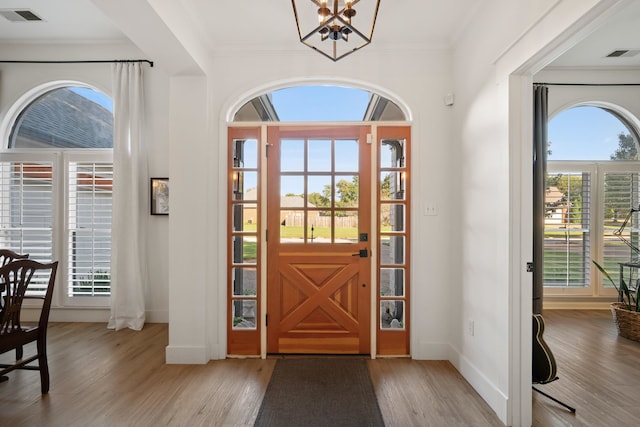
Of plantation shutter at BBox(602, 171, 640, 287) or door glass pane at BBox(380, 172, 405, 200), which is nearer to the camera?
door glass pane at BBox(380, 172, 405, 200)

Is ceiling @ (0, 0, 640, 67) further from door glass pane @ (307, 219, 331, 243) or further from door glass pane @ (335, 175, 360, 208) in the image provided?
door glass pane @ (307, 219, 331, 243)

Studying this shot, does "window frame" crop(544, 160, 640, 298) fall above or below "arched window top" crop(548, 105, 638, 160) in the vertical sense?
below

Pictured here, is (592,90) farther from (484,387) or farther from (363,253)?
(484,387)

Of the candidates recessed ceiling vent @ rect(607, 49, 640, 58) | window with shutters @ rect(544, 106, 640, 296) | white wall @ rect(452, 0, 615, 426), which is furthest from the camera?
window with shutters @ rect(544, 106, 640, 296)

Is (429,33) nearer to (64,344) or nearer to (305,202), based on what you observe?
(305,202)

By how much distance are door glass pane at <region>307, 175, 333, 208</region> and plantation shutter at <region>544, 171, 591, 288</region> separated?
349 cm

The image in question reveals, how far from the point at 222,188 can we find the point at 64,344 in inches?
92.6

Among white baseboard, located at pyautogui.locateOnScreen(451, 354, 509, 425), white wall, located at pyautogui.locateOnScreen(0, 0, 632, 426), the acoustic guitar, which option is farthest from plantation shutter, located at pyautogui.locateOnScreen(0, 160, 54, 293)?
the acoustic guitar

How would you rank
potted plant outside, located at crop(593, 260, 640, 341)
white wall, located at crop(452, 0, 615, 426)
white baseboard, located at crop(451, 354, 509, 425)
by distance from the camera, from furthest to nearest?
potted plant outside, located at crop(593, 260, 640, 341), white baseboard, located at crop(451, 354, 509, 425), white wall, located at crop(452, 0, 615, 426)

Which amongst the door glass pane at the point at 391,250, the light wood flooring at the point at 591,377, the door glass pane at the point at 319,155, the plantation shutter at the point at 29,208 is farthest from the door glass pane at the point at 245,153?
the light wood flooring at the point at 591,377

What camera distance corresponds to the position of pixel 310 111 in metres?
3.39

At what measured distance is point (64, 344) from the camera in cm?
330

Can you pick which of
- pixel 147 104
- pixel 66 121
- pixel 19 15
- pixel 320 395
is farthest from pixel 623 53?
pixel 66 121

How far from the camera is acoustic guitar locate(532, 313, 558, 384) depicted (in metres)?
2.24
